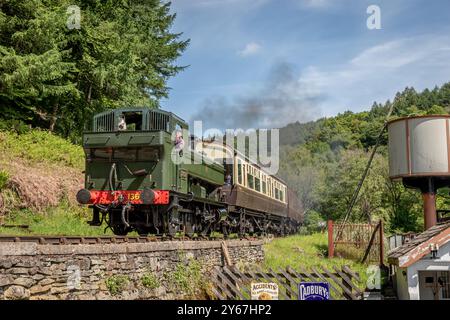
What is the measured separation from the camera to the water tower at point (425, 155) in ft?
58.9

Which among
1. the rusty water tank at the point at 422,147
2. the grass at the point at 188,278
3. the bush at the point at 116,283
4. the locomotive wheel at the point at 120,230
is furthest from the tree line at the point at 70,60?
the rusty water tank at the point at 422,147

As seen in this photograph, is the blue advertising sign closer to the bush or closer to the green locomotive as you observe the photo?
the bush

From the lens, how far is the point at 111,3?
31359mm

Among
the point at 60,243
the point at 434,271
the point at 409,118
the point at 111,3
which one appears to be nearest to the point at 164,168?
the point at 60,243

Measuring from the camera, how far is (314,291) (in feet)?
30.1

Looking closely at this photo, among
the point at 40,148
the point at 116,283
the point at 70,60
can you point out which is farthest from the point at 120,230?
the point at 70,60

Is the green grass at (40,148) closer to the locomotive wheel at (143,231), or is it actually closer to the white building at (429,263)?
the locomotive wheel at (143,231)

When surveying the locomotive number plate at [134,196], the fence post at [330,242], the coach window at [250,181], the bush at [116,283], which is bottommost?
the bush at [116,283]

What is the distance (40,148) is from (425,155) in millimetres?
16942

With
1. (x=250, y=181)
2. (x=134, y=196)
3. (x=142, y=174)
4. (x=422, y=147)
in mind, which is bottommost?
(x=134, y=196)

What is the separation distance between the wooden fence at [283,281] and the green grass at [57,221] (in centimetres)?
615

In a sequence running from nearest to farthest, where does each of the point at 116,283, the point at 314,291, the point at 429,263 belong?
the point at 314,291
the point at 116,283
the point at 429,263

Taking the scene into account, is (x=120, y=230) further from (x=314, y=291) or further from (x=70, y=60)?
(x=70, y=60)

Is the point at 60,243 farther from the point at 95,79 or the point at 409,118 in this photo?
the point at 95,79
